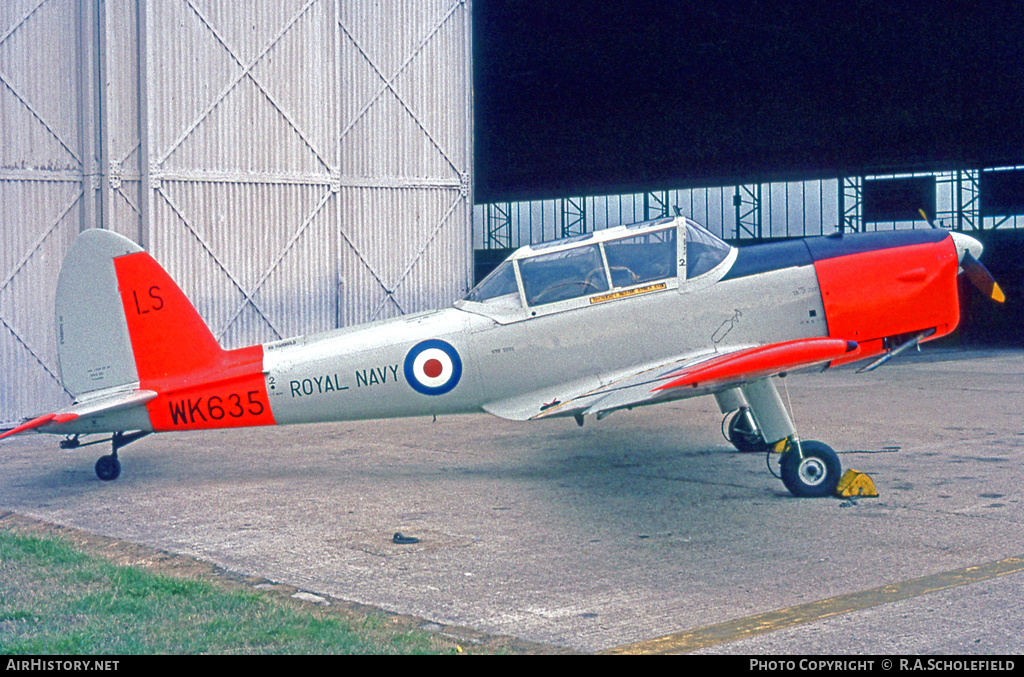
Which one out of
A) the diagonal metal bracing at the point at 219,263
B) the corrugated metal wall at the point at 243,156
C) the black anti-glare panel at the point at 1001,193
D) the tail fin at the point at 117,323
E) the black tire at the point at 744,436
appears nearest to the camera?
the tail fin at the point at 117,323

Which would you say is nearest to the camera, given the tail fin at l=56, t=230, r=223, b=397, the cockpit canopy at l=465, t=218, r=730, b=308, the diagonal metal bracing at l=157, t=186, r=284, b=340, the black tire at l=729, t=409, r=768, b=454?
the cockpit canopy at l=465, t=218, r=730, b=308

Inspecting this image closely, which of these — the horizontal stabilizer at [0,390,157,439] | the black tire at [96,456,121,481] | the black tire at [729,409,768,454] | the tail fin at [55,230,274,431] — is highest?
the tail fin at [55,230,274,431]

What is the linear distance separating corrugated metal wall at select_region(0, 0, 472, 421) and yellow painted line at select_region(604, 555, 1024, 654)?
1100 centimetres

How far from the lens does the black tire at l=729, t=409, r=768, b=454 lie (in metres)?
10.5

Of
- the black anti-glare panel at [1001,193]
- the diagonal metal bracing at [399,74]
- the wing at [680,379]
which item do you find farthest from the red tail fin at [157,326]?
the black anti-glare panel at [1001,193]

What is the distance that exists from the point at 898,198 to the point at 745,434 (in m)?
26.7

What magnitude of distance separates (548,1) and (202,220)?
13.2 metres

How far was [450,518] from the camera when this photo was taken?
785cm

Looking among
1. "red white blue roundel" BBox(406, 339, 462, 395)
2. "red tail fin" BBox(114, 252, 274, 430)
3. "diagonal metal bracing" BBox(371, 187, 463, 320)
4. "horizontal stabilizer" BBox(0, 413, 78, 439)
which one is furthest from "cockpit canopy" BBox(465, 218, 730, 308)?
"diagonal metal bracing" BBox(371, 187, 463, 320)

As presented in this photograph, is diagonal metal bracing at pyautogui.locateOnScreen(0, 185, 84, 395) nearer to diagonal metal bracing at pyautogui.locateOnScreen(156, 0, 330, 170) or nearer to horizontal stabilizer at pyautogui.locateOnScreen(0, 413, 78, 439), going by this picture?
diagonal metal bracing at pyautogui.locateOnScreen(156, 0, 330, 170)

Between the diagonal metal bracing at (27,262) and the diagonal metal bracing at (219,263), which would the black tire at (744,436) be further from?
the diagonal metal bracing at (27,262)

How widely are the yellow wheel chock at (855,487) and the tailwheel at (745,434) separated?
2.23 m

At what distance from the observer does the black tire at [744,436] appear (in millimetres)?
10508
